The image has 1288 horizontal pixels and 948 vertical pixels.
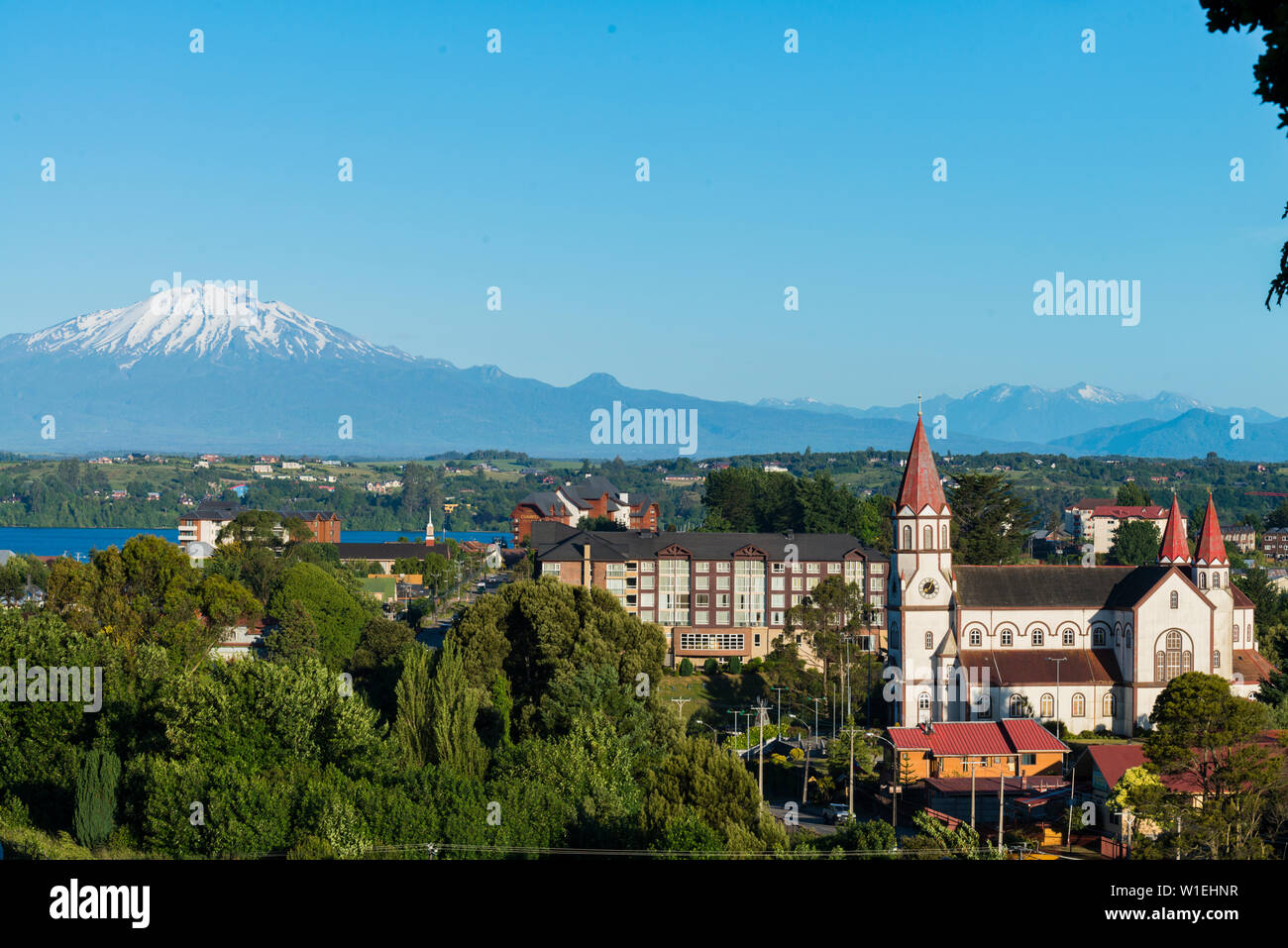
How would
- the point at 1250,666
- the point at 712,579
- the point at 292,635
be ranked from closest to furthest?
the point at 1250,666
the point at 292,635
the point at 712,579

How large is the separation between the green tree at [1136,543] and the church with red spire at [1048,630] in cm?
6481

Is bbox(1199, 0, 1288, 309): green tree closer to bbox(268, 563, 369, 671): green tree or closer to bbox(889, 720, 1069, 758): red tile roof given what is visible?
bbox(889, 720, 1069, 758): red tile roof

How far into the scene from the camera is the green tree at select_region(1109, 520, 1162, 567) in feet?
426

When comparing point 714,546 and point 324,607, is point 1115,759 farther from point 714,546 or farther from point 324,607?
point 324,607

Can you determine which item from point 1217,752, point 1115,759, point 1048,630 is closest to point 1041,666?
point 1048,630

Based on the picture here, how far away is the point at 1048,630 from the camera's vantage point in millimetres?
65125

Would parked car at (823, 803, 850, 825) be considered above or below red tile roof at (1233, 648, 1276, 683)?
below

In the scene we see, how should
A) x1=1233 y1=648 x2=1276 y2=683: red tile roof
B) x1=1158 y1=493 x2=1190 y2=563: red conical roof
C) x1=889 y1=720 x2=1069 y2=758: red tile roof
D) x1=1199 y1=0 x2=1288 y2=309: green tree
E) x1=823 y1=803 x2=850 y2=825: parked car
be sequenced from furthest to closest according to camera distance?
1. x1=1158 y1=493 x2=1190 y2=563: red conical roof
2. x1=1233 y1=648 x2=1276 y2=683: red tile roof
3. x1=889 y1=720 x2=1069 y2=758: red tile roof
4. x1=823 y1=803 x2=850 y2=825: parked car
5. x1=1199 y1=0 x2=1288 y2=309: green tree

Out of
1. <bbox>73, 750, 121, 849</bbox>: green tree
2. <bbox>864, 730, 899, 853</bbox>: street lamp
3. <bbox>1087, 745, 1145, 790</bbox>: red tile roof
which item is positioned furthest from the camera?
<bbox>864, 730, 899, 853</bbox>: street lamp

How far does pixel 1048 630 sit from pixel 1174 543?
7904mm

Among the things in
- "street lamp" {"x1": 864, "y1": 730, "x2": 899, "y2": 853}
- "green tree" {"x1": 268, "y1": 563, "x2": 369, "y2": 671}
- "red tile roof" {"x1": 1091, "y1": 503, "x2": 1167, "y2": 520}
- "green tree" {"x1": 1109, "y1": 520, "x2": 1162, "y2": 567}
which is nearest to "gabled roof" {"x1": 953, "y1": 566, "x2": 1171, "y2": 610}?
"street lamp" {"x1": 864, "y1": 730, "x2": 899, "y2": 853}

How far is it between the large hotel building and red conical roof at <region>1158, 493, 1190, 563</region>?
72.4 feet
